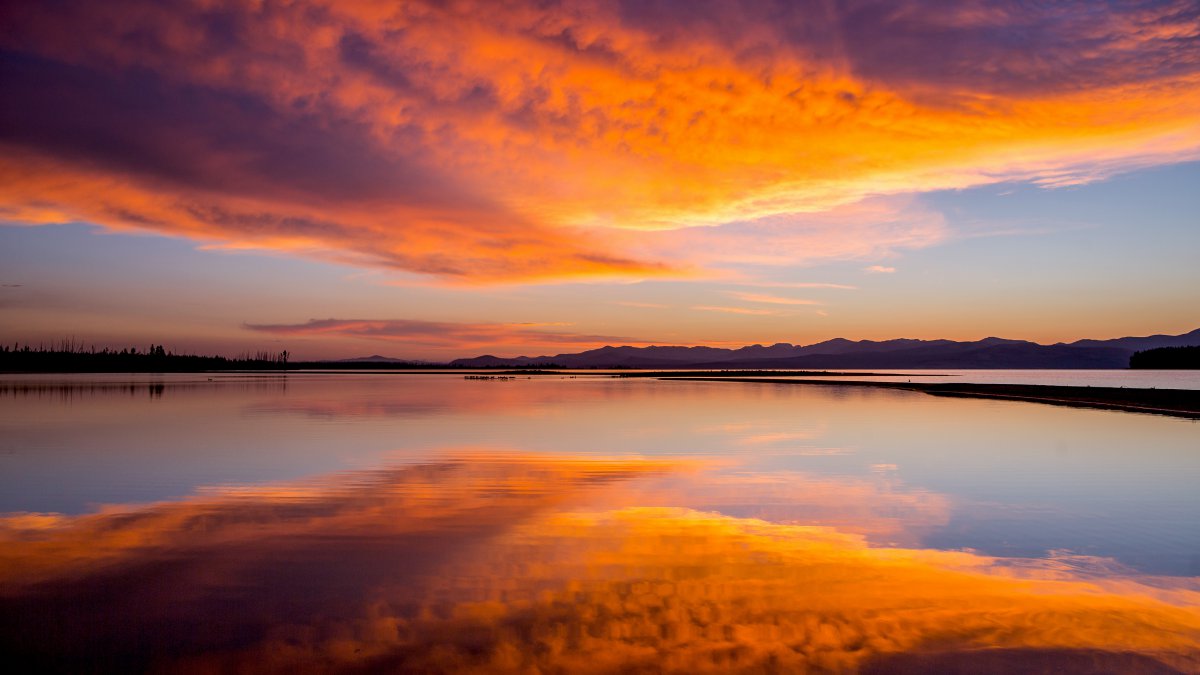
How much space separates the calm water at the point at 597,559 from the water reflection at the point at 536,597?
0.15ft

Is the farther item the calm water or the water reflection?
the calm water

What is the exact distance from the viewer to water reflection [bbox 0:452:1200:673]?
7586 mm

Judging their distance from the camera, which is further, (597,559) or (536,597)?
(597,559)

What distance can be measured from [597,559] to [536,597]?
2.05 m

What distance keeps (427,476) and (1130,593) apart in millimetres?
15125

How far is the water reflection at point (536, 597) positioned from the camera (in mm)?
7586

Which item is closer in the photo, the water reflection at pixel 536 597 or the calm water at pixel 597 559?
the water reflection at pixel 536 597

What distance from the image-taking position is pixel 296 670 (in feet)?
23.5

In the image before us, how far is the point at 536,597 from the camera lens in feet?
30.9

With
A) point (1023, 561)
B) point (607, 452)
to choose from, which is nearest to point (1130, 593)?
point (1023, 561)

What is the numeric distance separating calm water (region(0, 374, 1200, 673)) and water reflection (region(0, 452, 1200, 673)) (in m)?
0.05

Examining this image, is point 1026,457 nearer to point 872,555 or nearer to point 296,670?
point 872,555

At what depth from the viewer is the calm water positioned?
25.5 feet

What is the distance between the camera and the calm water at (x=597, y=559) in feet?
25.5
